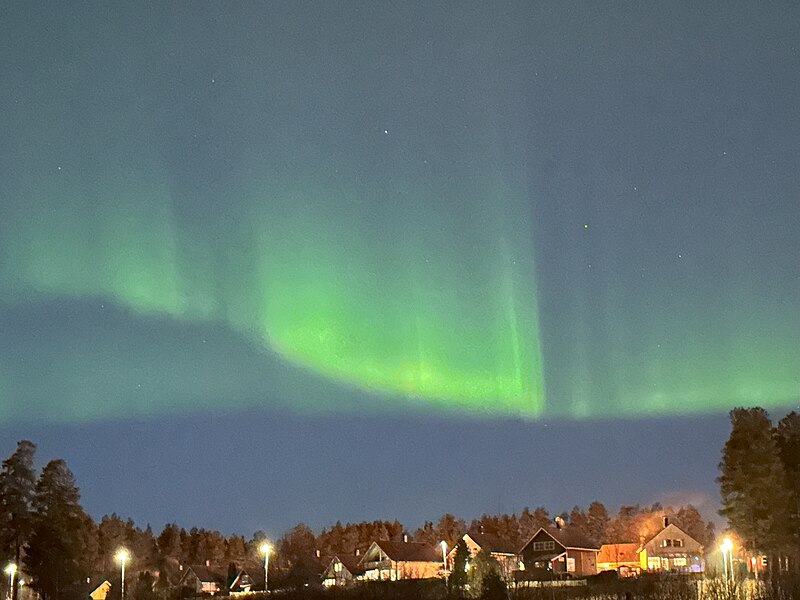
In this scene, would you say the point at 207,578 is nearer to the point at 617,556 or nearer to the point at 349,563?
the point at 349,563

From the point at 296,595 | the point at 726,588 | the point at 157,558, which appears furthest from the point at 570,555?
the point at 157,558

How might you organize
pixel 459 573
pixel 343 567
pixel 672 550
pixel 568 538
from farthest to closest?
pixel 672 550
pixel 343 567
pixel 568 538
pixel 459 573

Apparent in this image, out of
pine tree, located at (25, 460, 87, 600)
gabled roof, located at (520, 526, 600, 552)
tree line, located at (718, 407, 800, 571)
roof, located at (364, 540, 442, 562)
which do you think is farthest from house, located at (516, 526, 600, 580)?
pine tree, located at (25, 460, 87, 600)

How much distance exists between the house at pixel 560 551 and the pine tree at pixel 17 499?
48.1 m

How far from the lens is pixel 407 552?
107562 millimetres

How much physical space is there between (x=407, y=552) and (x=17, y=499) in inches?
1944

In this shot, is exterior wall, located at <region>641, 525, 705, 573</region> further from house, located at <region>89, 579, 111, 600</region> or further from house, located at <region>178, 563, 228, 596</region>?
house, located at <region>89, 579, 111, 600</region>

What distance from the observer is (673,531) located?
110 meters

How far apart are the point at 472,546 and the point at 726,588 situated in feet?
245

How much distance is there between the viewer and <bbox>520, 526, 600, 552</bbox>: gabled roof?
10000 centimetres

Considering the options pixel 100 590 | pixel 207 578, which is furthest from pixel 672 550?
pixel 100 590

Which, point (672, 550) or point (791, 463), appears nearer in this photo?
point (791, 463)

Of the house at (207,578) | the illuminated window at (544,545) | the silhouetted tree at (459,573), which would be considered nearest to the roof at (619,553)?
the illuminated window at (544,545)

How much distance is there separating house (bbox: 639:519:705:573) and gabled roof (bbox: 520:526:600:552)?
823 centimetres
